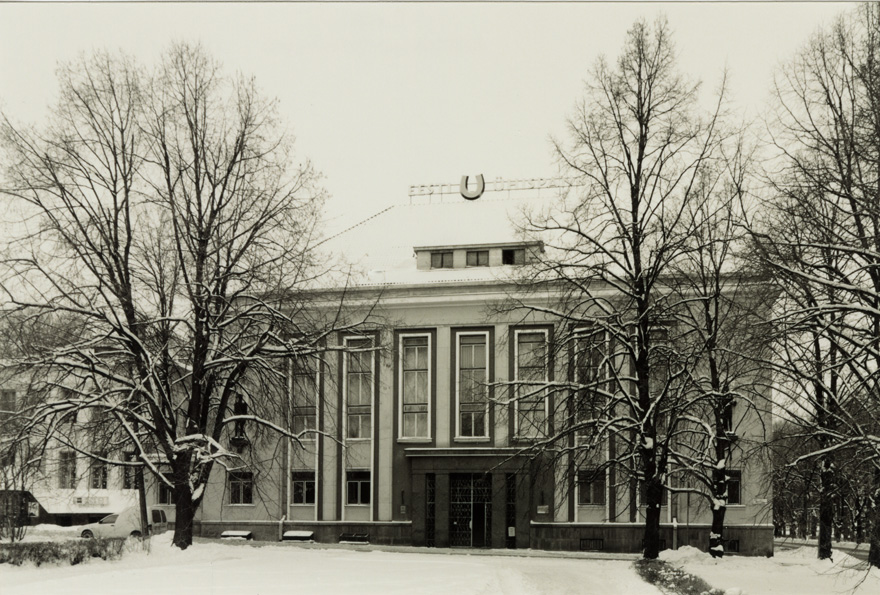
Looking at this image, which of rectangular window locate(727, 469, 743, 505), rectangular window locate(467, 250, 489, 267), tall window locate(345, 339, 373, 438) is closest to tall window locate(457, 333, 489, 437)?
rectangular window locate(467, 250, 489, 267)

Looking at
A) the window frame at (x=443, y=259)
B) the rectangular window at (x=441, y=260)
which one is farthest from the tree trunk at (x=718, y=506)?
the rectangular window at (x=441, y=260)

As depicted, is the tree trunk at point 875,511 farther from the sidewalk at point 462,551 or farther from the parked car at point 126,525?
the parked car at point 126,525

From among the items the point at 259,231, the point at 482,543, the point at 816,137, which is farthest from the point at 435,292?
the point at 816,137

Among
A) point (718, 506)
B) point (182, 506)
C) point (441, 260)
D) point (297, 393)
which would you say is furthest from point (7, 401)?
point (441, 260)

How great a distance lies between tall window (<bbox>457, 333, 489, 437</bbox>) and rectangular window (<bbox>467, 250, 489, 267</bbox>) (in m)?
3.74

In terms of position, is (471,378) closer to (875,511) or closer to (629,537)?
(629,537)

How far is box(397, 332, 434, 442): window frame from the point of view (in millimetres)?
47312

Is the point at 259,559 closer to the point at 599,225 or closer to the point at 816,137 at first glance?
the point at 599,225

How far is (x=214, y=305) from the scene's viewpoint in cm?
3070

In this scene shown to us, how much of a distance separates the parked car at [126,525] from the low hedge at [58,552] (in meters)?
19.3

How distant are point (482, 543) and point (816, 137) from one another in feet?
88.2

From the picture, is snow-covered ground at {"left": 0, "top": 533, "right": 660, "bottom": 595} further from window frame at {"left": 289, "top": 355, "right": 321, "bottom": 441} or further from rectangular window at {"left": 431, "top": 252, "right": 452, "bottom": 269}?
rectangular window at {"left": 431, "top": 252, "right": 452, "bottom": 269}

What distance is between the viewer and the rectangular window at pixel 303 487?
4825cm

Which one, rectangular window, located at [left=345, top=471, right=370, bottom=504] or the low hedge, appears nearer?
the low hedge
